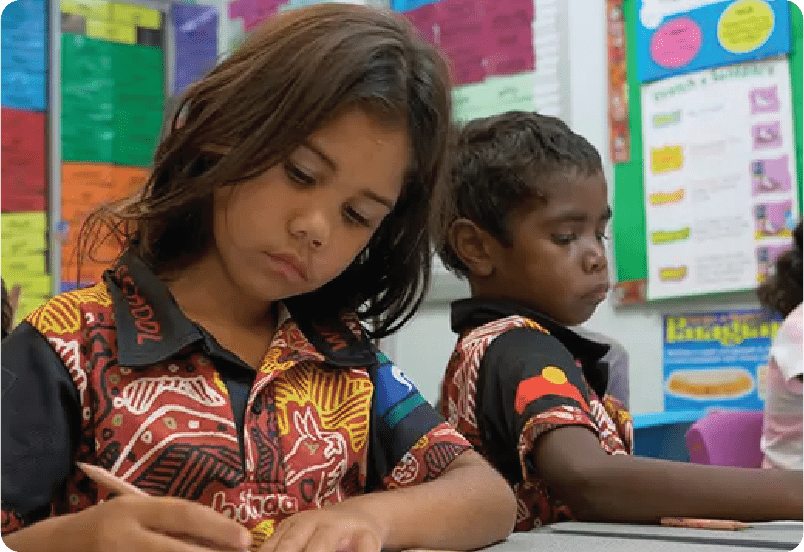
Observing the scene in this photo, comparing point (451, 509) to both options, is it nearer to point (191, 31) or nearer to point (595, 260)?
point (595, 260)

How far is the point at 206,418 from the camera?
2.43 feet

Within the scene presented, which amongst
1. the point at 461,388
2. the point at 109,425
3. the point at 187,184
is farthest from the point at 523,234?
the point at 109,425

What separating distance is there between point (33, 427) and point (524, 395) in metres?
0.49

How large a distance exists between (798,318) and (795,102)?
0.64m

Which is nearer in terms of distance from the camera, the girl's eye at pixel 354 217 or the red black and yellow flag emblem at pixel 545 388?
the girl's eye at pixel 354 217

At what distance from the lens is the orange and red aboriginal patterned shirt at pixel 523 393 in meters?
1.00

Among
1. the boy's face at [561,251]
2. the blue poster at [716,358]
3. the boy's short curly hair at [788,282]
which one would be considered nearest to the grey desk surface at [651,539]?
the boy's face at [561,251]

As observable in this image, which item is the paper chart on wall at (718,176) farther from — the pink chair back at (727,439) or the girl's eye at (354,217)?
the girl's eye at (354,217)

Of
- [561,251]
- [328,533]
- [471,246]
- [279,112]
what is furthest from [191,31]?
[328,533]

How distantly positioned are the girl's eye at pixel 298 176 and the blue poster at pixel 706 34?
5.26 feet

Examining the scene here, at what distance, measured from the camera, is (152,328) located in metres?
0.76

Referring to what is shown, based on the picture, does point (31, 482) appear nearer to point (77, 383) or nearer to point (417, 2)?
point (77, 383)

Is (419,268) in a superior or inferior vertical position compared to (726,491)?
superior

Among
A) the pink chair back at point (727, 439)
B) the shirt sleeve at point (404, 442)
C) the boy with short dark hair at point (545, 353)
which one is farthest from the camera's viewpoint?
the pink chair back at point (727, 439)
